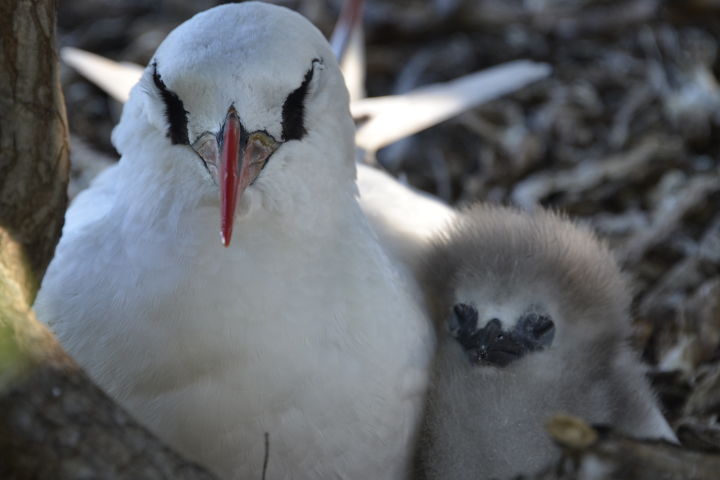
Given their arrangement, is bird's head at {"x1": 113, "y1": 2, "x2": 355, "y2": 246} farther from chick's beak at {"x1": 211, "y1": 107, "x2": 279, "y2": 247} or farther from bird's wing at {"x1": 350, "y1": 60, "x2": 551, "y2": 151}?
bird's wing at {"x1": 350, "y1": 60, "x2": 551, "y2": 151}

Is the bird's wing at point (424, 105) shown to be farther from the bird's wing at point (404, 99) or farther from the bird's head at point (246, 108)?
the bird's head at point (246, 108)

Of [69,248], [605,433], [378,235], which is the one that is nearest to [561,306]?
[378,235]

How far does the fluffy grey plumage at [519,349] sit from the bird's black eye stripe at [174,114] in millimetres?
793

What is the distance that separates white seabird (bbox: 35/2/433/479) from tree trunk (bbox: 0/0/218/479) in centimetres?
18

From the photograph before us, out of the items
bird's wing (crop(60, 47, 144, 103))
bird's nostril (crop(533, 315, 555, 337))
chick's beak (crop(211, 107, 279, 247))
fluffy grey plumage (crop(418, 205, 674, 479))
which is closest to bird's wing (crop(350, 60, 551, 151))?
bird's wing (crop(60, 47, 144, 103))

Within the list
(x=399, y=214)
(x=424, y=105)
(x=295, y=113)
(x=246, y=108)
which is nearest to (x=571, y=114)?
(x=424, y=105)

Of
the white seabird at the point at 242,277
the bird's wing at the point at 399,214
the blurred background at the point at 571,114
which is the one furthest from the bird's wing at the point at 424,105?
the white seabird at the point at 242,277

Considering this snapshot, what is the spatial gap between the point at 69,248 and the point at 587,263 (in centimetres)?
116

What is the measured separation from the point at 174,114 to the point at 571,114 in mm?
2732

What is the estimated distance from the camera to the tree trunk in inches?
63.2

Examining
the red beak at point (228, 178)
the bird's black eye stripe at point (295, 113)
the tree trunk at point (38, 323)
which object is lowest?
the tree trunk at point (38, 323)

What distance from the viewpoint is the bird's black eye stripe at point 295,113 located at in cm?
199

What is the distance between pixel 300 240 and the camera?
84.0 inches

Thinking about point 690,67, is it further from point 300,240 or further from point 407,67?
point 300,240
